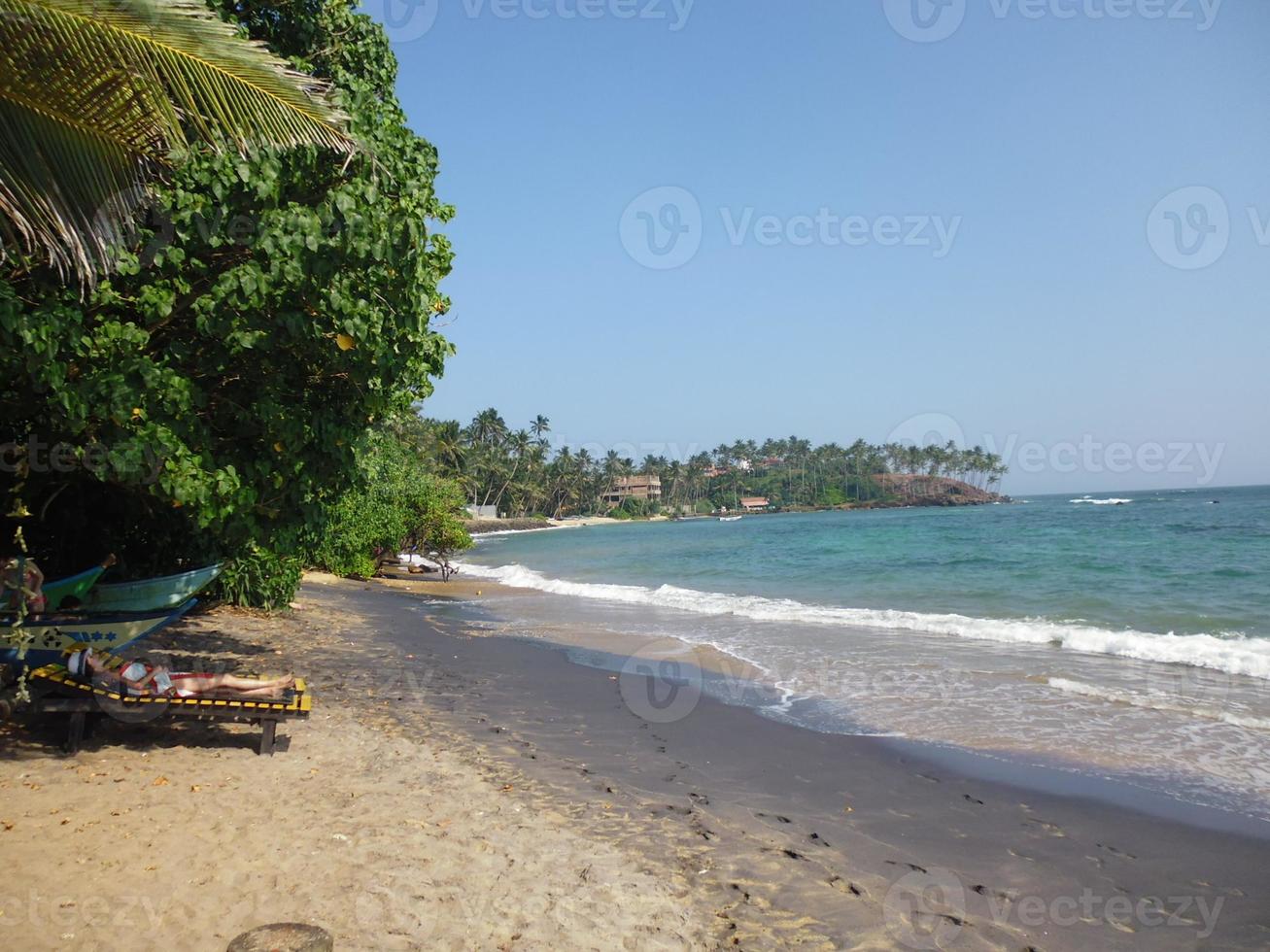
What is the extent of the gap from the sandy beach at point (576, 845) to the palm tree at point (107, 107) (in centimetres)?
370

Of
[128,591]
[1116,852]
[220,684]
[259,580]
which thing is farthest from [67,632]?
[1116,852]

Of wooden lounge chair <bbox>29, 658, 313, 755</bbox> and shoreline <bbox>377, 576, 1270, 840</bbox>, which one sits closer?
wooden lounge chair <bbox>29, 658, 313, 755</bbox>

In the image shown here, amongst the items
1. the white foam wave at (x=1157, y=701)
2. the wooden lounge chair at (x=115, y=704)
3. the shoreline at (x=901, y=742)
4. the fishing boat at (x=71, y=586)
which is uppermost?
the fishing boat at (x=71, y=586)

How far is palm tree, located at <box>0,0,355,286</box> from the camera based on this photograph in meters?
5.08

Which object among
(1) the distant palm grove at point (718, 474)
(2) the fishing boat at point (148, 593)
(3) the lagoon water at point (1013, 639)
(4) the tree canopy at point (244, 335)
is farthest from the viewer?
(1) the distant palm grove at point (718, 474)

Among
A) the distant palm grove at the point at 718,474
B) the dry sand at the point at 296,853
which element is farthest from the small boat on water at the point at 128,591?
the distant palm grove at the point at 718,474

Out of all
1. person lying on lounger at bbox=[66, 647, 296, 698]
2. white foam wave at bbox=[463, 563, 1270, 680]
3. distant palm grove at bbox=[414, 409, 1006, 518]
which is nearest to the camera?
person lying on lounger at bbox=[66, 647, 296, 698]

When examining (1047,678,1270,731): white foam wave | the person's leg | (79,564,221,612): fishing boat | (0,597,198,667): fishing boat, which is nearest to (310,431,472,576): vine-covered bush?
(79,564,221,612): fishing boat

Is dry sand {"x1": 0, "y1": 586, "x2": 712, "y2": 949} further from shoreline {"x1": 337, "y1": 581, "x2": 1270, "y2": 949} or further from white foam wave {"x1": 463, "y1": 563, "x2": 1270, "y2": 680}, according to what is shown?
white foam wave {"x1": 463, "y1": 563, "x2": 1270, "y2": 680}

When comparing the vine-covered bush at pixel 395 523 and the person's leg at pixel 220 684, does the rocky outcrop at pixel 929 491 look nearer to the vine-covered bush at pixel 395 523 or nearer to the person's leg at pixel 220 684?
the vine-covered bush at pixel 395 523

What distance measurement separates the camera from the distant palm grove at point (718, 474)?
392ft

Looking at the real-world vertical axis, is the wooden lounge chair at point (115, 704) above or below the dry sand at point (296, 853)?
above

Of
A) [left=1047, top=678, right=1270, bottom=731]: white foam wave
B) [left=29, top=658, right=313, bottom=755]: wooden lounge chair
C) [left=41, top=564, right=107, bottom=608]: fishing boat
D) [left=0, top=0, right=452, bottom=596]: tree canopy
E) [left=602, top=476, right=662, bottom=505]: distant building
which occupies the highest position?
[left=602, top=476, right=662, bottom=505]: distant building

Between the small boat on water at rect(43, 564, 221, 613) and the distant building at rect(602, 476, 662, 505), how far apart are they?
13611cm
